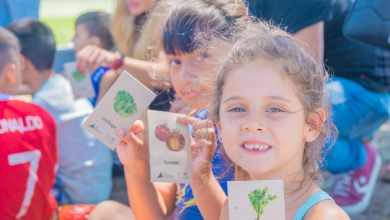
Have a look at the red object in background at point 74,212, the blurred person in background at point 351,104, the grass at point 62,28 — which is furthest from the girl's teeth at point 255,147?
the grass at point 62,28

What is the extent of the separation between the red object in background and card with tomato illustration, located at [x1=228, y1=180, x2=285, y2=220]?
62.2 inches

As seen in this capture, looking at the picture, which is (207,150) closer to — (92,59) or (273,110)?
(273,110)

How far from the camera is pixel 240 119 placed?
1.85 m

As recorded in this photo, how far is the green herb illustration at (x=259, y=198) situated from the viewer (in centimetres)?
175

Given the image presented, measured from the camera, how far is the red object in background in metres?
3.24

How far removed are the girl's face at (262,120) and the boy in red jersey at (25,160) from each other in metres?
1.35

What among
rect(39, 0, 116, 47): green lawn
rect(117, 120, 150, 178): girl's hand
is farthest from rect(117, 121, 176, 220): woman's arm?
rect(39, 0, 116, 47): green lawn

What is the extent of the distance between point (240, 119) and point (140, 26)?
2213mm

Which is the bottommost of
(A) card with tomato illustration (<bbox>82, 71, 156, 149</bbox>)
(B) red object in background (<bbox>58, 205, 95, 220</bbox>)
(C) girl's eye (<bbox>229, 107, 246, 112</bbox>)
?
(B) red object in background (<bbox>58, 205, 95, 220</bbox>)

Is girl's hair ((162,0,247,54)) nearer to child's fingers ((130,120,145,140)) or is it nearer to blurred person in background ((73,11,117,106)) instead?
child's fingers ((130,120,145,140))

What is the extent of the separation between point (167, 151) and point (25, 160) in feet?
3.40

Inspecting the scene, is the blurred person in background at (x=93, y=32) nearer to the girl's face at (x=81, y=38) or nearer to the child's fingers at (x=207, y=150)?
the girl's face at (x=81, y=38)

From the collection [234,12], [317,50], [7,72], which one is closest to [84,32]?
[7,72]

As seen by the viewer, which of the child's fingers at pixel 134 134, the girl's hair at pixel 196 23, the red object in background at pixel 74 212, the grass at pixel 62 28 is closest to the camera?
the child's fingers at pixel 134 134
